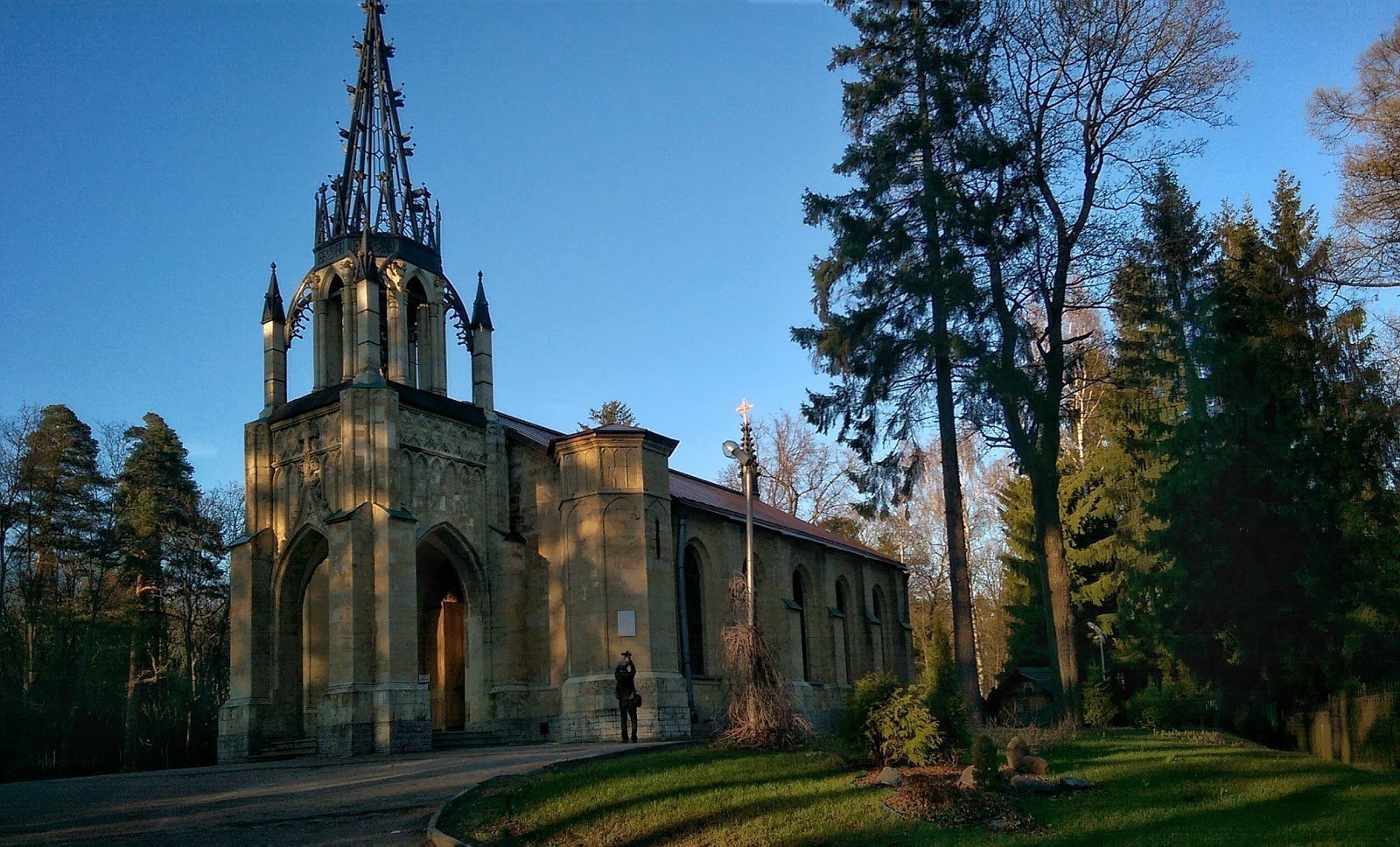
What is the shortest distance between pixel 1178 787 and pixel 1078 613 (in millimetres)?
27602

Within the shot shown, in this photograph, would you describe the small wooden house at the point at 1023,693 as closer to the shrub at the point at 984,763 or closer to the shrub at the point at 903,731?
the shrub at the point at 903,731

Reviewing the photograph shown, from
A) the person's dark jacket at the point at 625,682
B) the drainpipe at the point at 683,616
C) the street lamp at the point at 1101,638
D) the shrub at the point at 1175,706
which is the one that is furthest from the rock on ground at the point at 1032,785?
the street lamp at the point at 1101,638

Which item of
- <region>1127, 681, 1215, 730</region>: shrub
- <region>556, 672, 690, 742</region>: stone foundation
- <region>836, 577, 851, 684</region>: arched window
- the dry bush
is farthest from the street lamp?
the dry bush

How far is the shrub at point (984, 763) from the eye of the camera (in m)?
11.5

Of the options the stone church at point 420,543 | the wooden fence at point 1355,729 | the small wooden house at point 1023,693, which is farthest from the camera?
the small wooden house at point 1023,693

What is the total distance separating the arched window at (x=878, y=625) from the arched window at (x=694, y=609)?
36.3ft

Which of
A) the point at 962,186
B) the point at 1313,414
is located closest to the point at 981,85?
the point at 962,186

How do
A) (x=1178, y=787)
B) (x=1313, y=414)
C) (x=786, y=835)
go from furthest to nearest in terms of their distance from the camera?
(x=1313, y=414)
(x=1178, y=787)
(x=786, y=835)

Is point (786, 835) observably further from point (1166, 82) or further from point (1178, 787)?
point (1166, 82)

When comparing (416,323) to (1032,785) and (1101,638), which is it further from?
(1101,638)

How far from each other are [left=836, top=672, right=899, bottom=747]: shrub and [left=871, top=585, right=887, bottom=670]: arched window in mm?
23472

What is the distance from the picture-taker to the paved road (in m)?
10.8

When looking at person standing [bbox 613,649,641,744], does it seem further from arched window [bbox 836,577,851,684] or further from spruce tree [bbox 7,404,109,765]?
spruce tree [bbox 7,404,109,765]

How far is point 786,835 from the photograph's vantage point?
1041 centimetres
